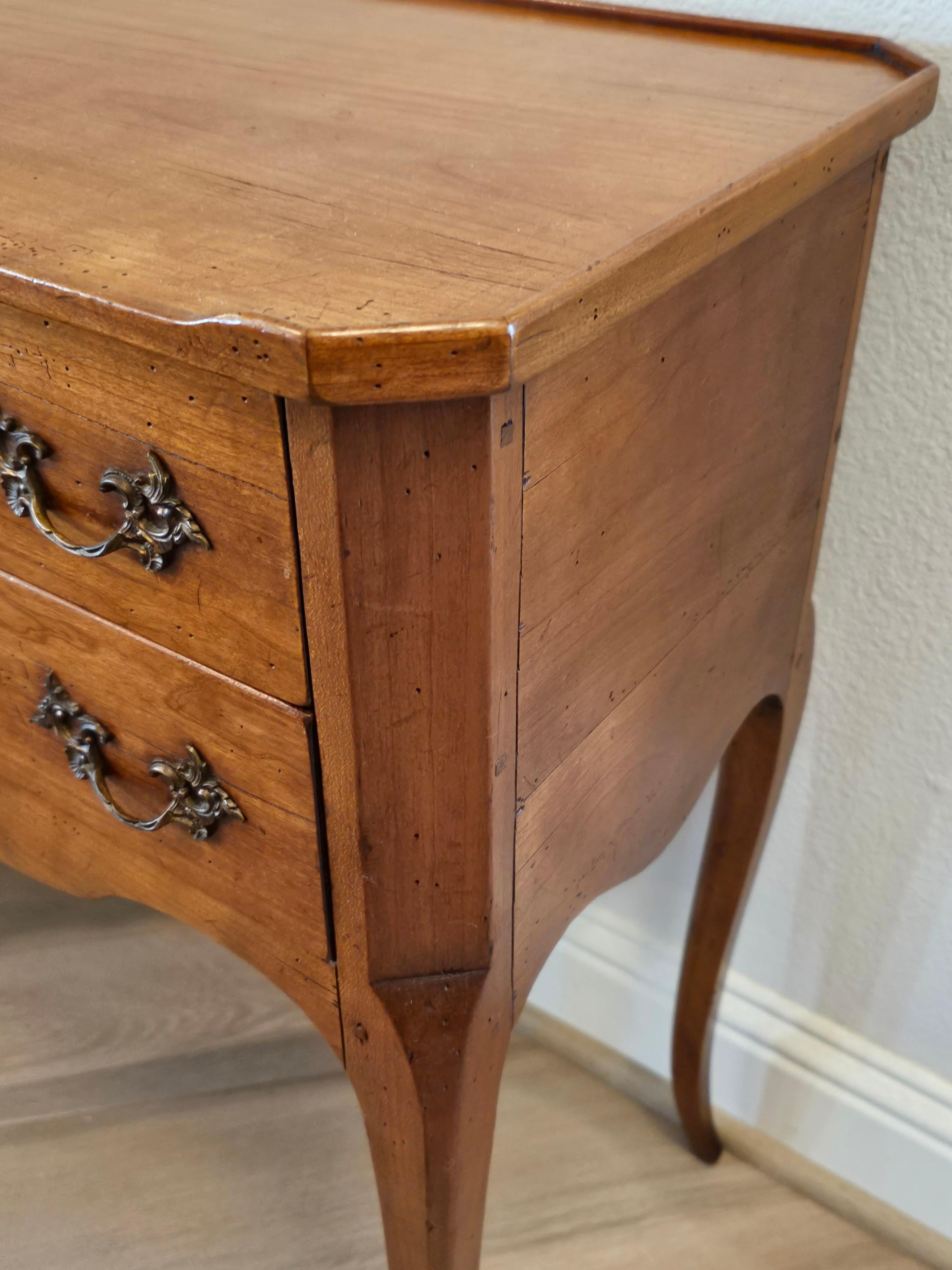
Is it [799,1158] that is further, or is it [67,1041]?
[67,1041]

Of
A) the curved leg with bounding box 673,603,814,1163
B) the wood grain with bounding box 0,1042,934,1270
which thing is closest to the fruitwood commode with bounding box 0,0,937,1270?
the curved leg with bounding box 673,603,814,1163

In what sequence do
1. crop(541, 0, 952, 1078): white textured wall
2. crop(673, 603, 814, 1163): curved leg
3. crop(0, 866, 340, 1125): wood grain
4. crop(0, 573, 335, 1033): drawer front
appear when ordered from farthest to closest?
1. crop(0, 866, 340, 1125): wood grain
2. crop(673, 603, 814, 1163): curved leg
3. crop(541, 0, 952, 1078): white textured wall
4. crop(0, 573, 335, 1033): drawer front

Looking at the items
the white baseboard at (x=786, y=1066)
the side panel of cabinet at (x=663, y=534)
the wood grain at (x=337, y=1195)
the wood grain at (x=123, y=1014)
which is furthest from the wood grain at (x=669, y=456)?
the wood grain at (x=123, y=1014)

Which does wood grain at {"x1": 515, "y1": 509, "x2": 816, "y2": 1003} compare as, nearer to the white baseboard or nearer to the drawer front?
the drawer front

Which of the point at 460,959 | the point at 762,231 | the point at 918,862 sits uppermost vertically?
the point at 762,231

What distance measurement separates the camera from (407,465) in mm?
412

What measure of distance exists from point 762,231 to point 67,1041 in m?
1.00

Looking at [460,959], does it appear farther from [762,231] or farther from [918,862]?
[918,862]

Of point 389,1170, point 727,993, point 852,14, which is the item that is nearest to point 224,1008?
point 727,993

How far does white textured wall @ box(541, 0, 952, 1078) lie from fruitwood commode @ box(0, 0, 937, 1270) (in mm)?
65

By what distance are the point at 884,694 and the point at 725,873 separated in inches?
7.2

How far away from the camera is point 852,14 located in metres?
0.69

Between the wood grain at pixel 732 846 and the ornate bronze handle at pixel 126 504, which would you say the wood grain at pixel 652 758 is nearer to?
the wood grain at pixel 732 846

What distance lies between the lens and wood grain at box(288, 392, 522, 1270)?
1.36 ft
